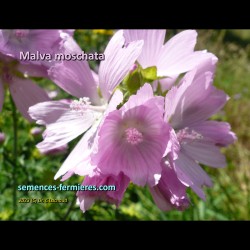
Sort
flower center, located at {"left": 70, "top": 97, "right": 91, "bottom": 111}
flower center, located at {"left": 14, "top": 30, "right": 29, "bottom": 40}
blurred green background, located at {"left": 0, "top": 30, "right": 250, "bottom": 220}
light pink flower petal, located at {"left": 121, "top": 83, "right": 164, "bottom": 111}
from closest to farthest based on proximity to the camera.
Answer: light pink flower petal, located at {"left": 121, "top": 83, "right": 164, "bottom": 111}
flower center, located at {"left": 70, "top": 97, "right": 91, "bottom": 111}
flower center, located at {"left": 14, "top": 30, "right": 29, "bottom": 40}
blurred green background, located at {"left": 0, "top": 30, "right": 250, "bottom": 220}

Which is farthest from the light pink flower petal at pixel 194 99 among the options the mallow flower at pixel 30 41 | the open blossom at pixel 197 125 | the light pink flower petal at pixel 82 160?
the mallow flower at pixel 30 41

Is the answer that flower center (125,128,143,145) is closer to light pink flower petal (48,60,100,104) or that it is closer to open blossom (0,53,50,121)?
light pink flower petal (48,60,100,104)

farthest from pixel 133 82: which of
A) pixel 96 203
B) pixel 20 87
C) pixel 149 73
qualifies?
pixel 96 203

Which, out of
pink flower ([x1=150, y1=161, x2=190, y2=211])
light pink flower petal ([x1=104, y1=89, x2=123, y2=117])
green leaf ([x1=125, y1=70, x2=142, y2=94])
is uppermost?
green leaf ([x1=125, y1=70, x2=142, y2=94])

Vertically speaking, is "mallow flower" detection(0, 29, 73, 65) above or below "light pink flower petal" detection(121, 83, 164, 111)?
above

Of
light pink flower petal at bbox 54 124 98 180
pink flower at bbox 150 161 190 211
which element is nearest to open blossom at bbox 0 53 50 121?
light pink flower petal at bbox 54 124 98 180
